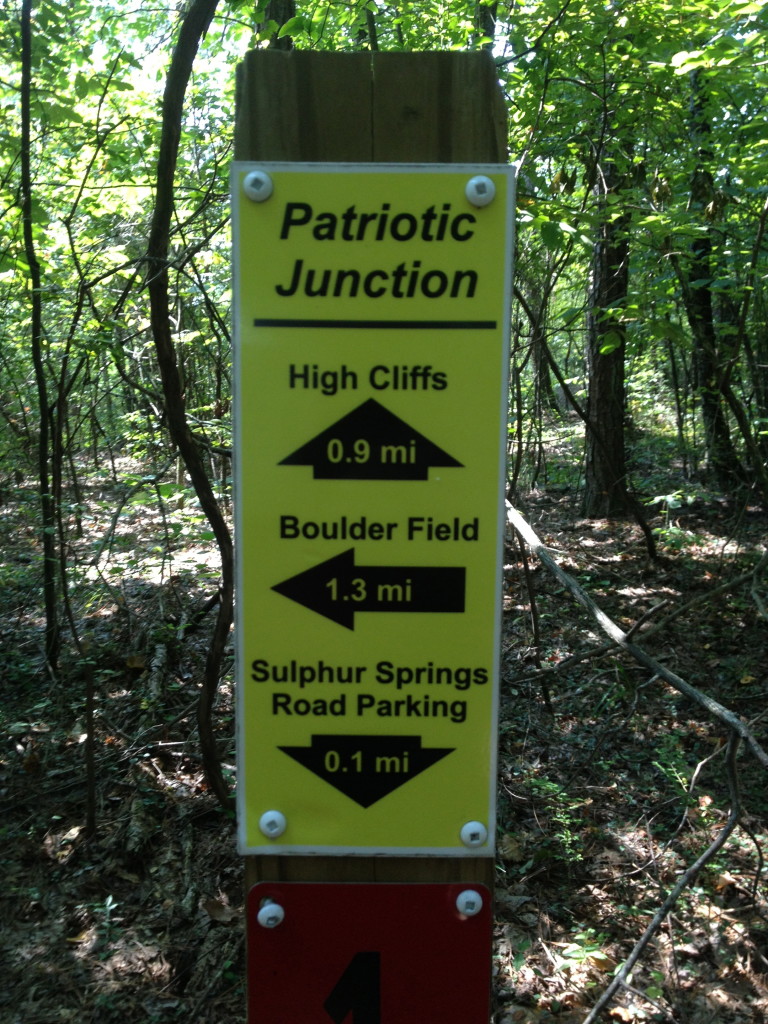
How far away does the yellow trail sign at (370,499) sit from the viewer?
50.6 inches

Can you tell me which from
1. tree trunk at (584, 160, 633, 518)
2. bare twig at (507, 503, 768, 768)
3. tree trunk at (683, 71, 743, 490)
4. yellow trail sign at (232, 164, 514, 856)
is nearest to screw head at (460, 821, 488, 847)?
yellow trail sign at (232, 164, 514, 856)

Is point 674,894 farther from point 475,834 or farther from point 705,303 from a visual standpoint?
point 705,303

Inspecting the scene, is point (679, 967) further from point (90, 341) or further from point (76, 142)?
point (76, 142)

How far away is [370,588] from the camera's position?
1328 mm

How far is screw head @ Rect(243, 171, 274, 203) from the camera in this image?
128 cm

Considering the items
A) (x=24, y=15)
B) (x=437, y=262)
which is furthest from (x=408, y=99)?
(x=24, y=15)

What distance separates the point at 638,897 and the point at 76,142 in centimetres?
609

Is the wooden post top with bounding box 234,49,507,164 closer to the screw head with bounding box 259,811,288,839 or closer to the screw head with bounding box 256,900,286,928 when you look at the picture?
the screw head with bounding box 259,811,288,839

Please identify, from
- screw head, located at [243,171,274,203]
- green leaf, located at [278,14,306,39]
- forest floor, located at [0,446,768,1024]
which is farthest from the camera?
green leaf, located at [278,14,306,39]

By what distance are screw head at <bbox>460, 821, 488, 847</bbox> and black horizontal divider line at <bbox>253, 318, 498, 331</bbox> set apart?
0.87 metres

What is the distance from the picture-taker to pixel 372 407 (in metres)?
1.31

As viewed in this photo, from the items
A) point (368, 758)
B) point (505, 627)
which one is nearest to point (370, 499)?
point (368, 758)

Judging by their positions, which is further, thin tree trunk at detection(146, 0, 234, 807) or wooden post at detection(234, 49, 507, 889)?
thin tree trunk at detection(146, 0, 234, 807)

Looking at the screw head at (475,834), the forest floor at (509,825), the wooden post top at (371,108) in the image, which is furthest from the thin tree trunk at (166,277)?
the screw head at (475,834)
